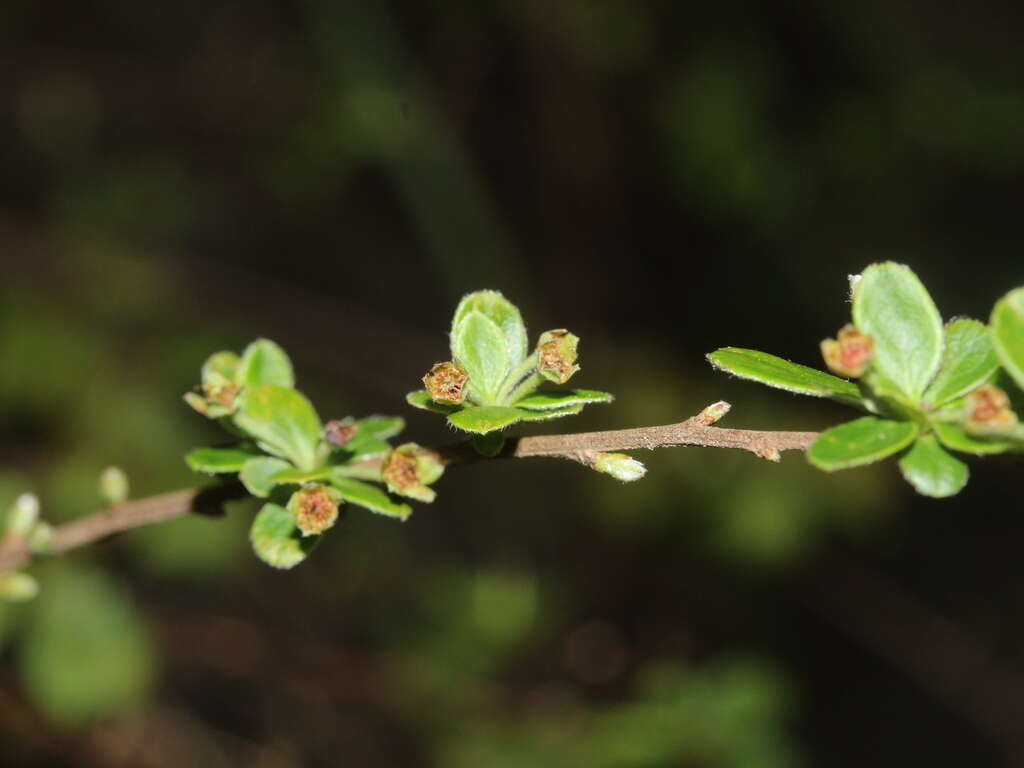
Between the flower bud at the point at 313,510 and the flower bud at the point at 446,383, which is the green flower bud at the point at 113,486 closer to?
the flower bud at the point at 313,510

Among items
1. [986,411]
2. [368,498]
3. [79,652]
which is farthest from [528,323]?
[986,411]

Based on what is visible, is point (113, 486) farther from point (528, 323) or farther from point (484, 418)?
point (528, 323)

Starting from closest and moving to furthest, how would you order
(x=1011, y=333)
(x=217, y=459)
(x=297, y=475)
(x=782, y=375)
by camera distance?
Answer: (x=1011, y=333) < (x=782, y=375) < (x=297, y=475) < (x=217, y=459)

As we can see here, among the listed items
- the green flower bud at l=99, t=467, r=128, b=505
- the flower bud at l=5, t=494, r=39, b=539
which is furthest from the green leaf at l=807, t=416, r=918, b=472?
the flower bud at l=5, t=494, r=39, b=539

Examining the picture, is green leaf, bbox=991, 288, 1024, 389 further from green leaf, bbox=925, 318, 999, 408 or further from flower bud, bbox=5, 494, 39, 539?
flower bud, bbox=5, 494, 39, 539

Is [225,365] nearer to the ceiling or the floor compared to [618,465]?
nearer to the ceiling

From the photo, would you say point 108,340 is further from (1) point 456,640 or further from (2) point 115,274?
(1) point 456,640
